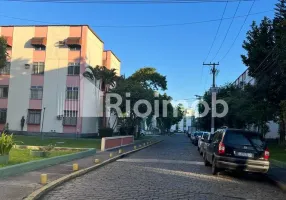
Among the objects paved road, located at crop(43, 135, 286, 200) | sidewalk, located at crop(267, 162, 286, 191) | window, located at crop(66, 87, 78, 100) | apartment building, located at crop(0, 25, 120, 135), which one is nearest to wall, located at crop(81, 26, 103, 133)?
apartment building, located at crop(0, 25, 120, 135)

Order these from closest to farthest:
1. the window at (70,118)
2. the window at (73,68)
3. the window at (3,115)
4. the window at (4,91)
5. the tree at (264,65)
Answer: the tree at (264,65), the window at (70,118), the window at (73,68), the window at (3,115), the window at (4,91)

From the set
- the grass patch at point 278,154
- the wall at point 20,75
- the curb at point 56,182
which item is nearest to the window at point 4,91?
the wall at point 20,75

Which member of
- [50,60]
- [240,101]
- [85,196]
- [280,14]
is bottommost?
[85,196]

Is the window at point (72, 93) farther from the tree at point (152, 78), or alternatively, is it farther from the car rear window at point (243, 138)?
the car rear window at point (243, 138)

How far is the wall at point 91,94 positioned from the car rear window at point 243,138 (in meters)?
33.8

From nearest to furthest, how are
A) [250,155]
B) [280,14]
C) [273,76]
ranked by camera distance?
[250,155]
[280,14]
[273,76]

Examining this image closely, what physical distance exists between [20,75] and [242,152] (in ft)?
128

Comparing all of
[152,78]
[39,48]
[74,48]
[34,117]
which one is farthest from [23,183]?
[152,78]

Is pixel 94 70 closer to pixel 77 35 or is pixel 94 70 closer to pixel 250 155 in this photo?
pixel 77 35

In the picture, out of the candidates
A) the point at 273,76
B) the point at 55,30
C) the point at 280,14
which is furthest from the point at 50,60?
the point at 280,14

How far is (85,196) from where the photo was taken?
875 centimetres

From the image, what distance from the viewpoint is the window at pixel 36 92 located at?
4544 cm

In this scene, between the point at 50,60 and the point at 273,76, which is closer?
the point at 273,76

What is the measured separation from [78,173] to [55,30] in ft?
116
